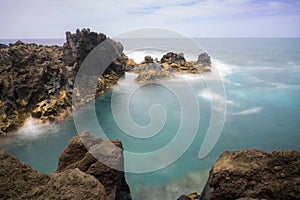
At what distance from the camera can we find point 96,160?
9633mm

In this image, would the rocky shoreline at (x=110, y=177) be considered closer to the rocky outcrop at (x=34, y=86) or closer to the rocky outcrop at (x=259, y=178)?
the rocky outcrop at (x=259, y=178)

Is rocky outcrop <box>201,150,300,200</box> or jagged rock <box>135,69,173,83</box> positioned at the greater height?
rocky outcrop <box>201,150,300,200</box>

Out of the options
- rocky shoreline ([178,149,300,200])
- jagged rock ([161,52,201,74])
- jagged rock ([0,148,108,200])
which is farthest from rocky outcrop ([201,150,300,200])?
jagged rock ([161,52,201,74])

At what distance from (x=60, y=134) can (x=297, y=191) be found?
85.1 feet

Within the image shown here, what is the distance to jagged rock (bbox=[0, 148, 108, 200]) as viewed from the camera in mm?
5121

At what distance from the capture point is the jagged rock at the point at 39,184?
5.12 m

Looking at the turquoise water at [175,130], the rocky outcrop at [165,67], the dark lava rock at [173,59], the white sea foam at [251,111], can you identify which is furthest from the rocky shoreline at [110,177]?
the dark lava rock at [173,59]

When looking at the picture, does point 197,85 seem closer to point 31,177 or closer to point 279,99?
point 279,99

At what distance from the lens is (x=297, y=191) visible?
285 inches

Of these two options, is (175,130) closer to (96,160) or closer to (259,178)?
(96,160)

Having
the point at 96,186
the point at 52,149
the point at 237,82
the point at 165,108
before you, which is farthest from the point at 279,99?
the point at 96,186

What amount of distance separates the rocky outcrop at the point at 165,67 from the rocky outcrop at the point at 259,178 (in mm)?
44157

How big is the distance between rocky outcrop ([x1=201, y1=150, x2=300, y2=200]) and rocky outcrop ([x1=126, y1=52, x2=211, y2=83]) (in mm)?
44157

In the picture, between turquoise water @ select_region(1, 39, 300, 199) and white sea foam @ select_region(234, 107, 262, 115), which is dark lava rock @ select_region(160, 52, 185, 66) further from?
white sea foam @ select_region(234, 107, 262, 115)
